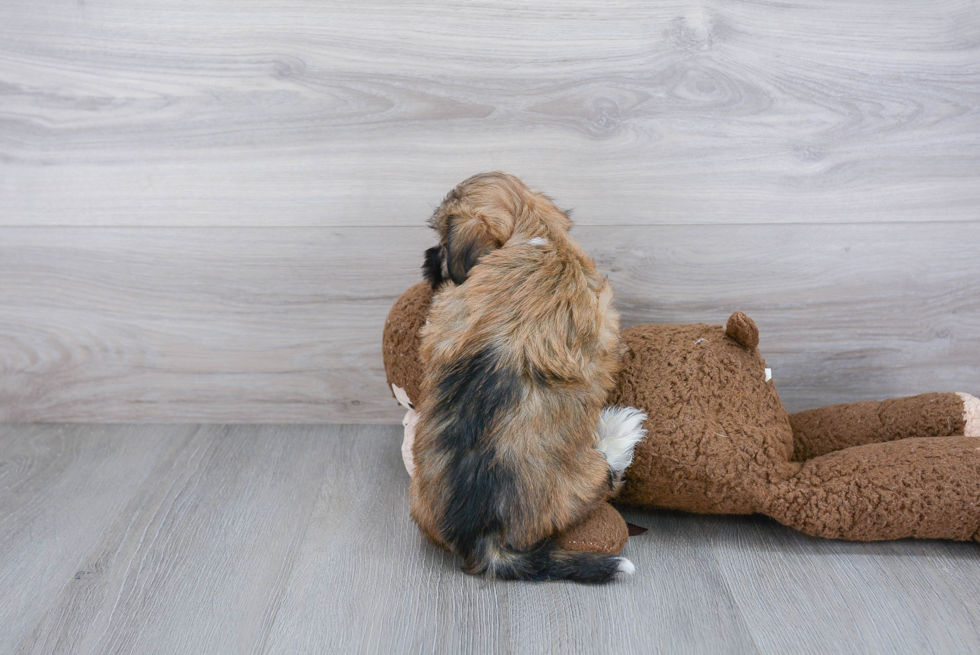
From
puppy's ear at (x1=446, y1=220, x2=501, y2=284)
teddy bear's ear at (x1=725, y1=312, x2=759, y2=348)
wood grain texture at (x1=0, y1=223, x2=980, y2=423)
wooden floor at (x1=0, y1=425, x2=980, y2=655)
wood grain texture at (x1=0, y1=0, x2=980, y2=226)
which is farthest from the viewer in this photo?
wood grain texture at (x1=0, y1=223, x2=980, y2=423)

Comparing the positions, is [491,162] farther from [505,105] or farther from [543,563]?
[543,563]

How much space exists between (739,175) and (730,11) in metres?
0.35

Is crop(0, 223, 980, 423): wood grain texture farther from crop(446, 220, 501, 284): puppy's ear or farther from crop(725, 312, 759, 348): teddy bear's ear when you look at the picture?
crop(446, 220, 501, 284): puppy's ear

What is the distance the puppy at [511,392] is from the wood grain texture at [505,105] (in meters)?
0.42

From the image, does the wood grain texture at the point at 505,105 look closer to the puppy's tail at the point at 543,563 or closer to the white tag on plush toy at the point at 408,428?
the white tag on plush toy at the point at 408,428

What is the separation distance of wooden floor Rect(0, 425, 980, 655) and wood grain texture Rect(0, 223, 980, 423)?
0.89 feet

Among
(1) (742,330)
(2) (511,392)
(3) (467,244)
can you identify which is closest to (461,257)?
(3) (467,244)

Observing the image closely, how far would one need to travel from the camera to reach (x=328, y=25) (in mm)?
1604

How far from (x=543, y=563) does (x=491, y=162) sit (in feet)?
2.90

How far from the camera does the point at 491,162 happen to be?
1644 mm

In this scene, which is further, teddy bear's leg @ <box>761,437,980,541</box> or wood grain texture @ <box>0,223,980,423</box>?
wood grain texture @ <box>0,223,980,423</box>

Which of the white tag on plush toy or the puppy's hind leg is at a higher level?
the puppy's hind leg

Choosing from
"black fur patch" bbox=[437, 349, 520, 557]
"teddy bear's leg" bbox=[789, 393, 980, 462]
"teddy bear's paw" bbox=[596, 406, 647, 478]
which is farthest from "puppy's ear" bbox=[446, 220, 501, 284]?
"teddy bear's leg" bbox=[789, 393, 980, 462]

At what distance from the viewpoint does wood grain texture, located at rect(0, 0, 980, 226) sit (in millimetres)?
1578
